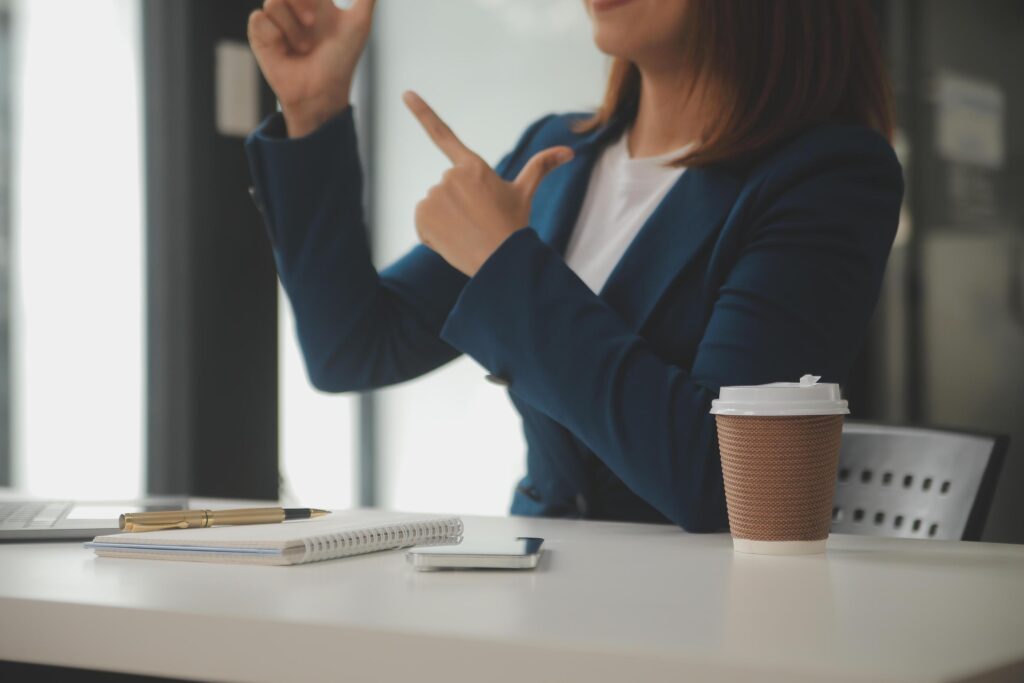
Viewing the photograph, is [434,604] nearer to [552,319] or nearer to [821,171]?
[552,319]

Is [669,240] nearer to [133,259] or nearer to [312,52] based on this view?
[312,52]

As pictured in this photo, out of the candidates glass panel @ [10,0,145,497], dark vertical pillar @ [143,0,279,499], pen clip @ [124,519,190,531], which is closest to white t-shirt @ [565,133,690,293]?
pen clip @ [124,519,190,531]

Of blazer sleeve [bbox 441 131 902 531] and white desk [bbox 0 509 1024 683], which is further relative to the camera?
blazer sleeve [bbox 441 131 902 531]

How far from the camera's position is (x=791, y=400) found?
0.76m

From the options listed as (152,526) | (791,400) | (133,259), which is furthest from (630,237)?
(133,259)

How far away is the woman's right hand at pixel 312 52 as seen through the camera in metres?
1.22

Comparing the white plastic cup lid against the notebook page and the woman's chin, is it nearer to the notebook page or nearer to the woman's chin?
the notebook page

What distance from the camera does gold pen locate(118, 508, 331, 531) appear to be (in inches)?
32.1

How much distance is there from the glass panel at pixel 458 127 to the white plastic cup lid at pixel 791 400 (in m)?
2.49

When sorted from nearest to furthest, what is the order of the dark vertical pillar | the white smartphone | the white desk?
1. the white desk
2. the white smartphone
3. the dark vertical pillar

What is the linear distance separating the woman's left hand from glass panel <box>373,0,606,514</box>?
221 cm

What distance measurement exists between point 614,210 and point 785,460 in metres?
0.58

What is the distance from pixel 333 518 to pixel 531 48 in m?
2.63

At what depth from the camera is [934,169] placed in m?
3.06
